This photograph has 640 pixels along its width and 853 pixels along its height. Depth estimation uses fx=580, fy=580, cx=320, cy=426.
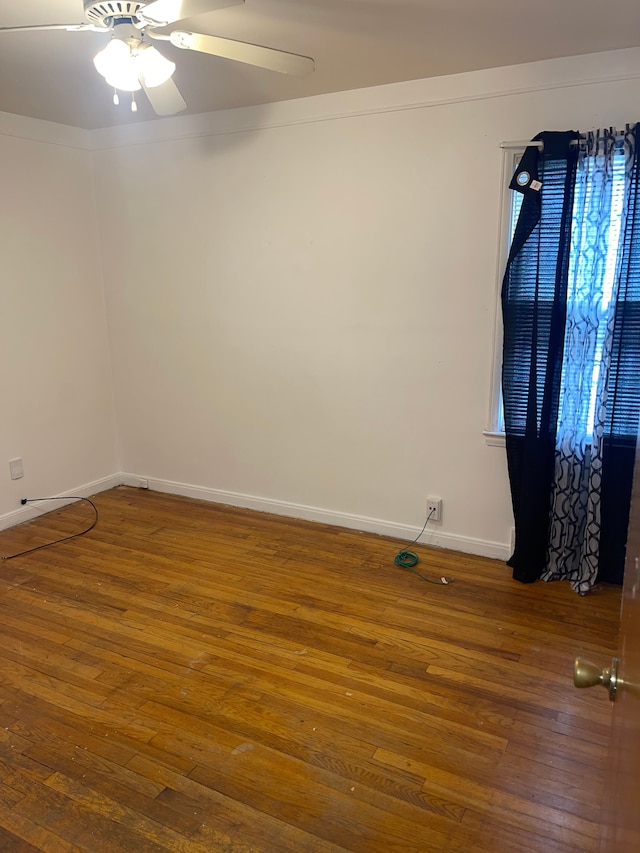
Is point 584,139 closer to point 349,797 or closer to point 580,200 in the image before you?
point 580,200

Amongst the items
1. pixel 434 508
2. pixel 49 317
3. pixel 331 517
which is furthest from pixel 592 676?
pixel 49 317

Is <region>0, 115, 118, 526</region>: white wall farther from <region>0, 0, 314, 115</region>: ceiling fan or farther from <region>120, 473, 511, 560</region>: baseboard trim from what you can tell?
<region>0, 0, 314, 115</region>: ceiling fan

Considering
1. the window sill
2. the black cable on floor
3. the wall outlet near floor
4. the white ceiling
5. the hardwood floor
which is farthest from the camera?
the wall outlet near floor

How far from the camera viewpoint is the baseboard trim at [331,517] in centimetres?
324

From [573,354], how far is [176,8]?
2.07 metres

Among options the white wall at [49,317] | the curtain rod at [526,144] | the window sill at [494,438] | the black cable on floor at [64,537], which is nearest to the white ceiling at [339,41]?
the curtain rod at [526,144]

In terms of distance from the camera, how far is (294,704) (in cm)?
213

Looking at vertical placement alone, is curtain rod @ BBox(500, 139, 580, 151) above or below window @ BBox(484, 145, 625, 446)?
above

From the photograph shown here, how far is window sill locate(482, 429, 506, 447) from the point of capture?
3.03 metres

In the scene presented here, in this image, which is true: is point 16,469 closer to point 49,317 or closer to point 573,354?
point 49,317

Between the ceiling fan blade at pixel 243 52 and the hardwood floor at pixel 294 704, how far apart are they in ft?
7.31

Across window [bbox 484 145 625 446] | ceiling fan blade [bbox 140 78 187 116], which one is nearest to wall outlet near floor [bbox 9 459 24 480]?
ceiling fan blade [bbox 140 78 187 116]

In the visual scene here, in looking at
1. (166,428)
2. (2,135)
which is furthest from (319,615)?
(2,135)

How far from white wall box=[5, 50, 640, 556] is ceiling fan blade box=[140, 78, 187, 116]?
1074 mm
